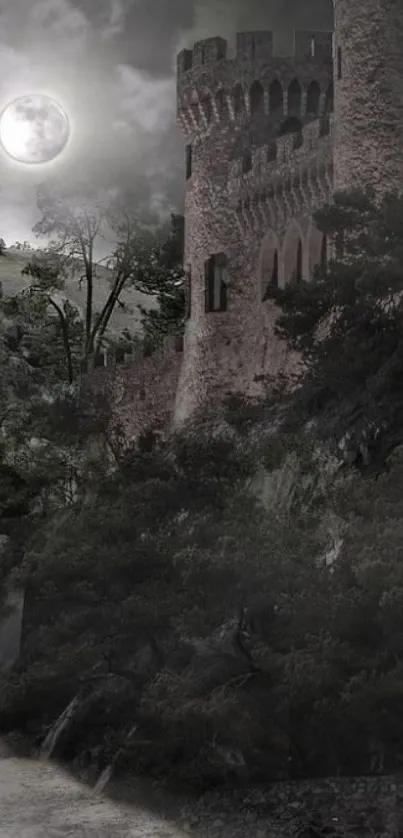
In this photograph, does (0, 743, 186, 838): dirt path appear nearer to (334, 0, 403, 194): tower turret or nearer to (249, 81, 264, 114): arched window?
(334, 0, 403, 194): tower turret

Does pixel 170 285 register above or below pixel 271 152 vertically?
below

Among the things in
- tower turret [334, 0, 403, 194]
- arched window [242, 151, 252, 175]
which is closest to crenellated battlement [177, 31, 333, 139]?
arched window [242, 151, 252, 175]

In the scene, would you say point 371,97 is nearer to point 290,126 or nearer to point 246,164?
point 290,126

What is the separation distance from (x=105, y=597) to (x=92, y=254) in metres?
25.0

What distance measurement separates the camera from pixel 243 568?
85.7 feet

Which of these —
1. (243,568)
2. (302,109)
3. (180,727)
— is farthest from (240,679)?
(302,109)

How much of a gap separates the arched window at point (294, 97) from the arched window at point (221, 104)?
205 cm

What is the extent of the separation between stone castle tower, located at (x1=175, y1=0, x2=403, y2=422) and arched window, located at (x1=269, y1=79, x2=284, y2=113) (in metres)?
0.03

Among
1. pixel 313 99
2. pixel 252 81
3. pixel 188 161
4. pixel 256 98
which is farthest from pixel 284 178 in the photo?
pixel 188 161

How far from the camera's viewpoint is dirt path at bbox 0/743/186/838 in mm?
22828

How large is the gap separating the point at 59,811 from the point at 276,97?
2216cm

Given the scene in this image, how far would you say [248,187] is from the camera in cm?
3700

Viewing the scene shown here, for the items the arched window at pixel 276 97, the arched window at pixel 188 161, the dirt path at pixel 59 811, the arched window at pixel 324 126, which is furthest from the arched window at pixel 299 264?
the dirt path at pixel 59 811

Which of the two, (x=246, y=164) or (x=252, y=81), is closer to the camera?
(x=246, y=164)
